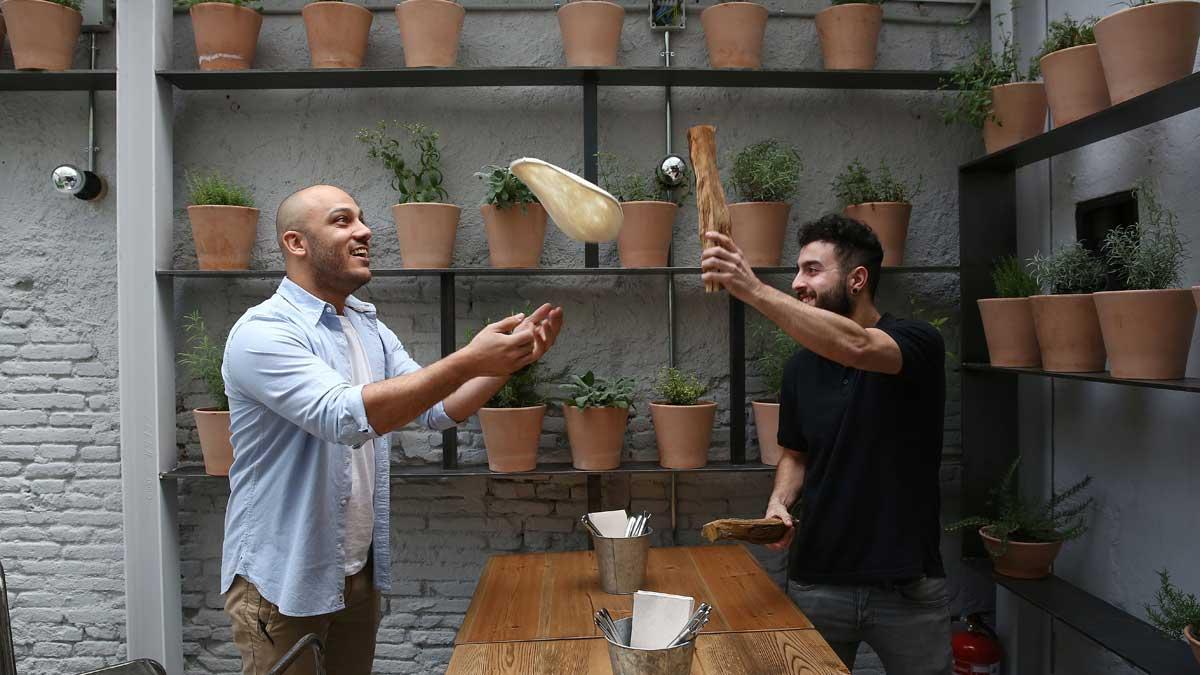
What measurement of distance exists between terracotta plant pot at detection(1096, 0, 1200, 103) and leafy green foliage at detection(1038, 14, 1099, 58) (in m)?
0.28

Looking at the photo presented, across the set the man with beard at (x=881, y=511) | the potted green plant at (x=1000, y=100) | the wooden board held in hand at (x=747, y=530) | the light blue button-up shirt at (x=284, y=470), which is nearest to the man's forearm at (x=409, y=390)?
the light blue button-up shirt at (x=284, y=470)

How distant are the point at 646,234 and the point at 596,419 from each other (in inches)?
25.9

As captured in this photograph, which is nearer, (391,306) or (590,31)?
(590,31)

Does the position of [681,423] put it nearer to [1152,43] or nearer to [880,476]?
[880,476]

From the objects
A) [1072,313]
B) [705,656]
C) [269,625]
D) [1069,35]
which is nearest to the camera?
[705,656]

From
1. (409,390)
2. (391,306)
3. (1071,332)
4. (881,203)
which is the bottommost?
(409,390)

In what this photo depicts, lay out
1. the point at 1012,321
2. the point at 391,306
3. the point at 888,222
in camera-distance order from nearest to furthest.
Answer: the point at 1012,321, the point at 888,222, the point at 391,306

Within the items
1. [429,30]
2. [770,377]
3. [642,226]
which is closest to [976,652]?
[770,377]

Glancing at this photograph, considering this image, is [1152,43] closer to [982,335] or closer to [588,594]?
[982,335]

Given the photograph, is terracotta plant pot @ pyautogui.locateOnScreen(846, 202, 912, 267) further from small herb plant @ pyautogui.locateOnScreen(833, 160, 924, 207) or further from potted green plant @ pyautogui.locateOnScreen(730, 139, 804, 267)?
potted green plant @ pyautogui.locateOnScreen(730, 139, 804, 267)

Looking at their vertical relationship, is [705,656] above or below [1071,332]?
below

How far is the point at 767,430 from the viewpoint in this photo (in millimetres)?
2938

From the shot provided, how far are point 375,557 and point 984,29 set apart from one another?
2882 mm

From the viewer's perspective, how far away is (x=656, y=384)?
122 inches
